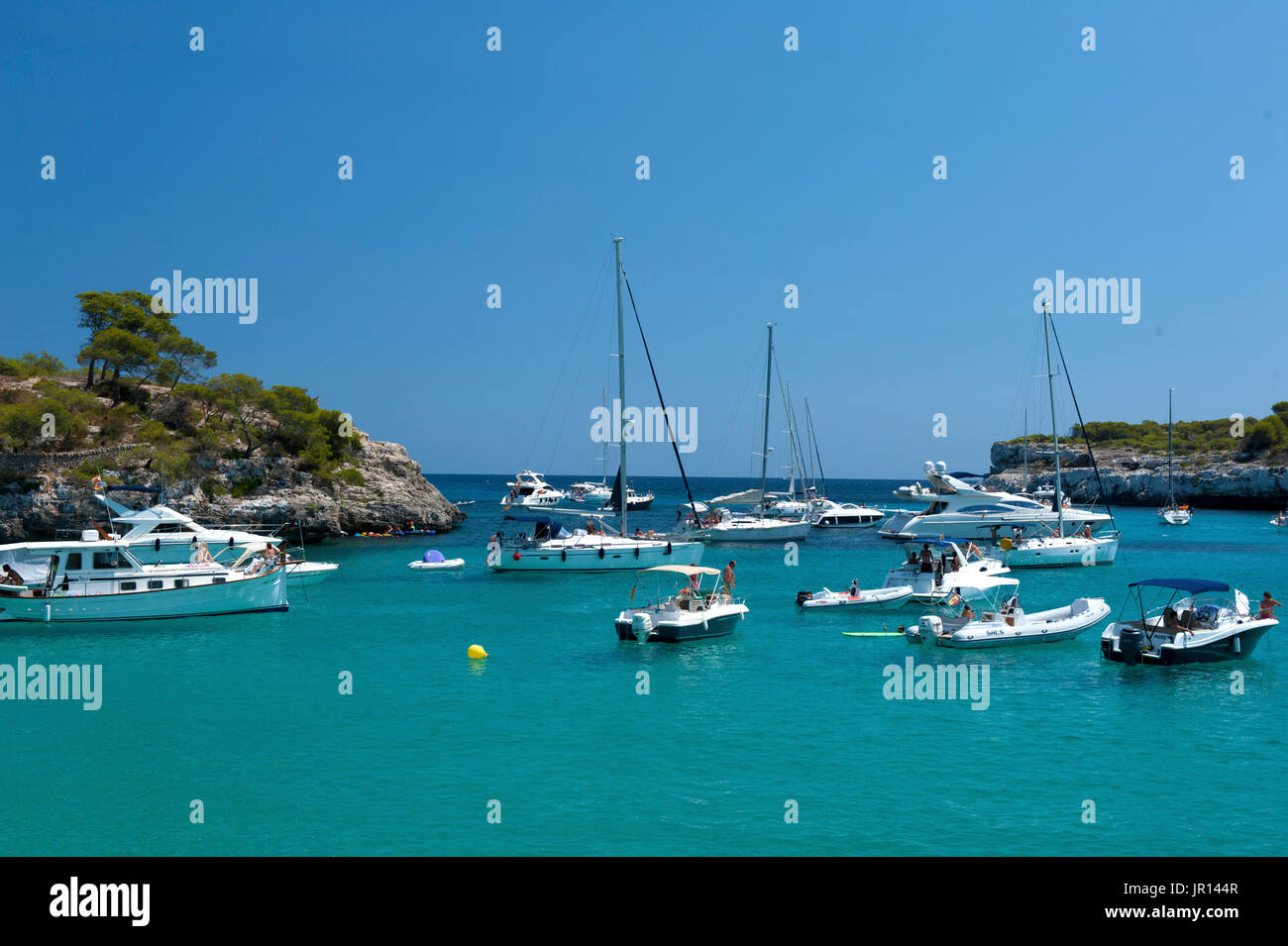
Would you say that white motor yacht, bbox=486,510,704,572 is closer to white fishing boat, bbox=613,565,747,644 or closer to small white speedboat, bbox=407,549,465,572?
small white speedboat, bbox=407,549,465,572

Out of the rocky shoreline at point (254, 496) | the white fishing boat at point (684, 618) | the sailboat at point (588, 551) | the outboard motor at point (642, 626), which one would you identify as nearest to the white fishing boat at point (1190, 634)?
the white fishing boat at point (684, 618)

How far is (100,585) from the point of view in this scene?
38438 millimetres

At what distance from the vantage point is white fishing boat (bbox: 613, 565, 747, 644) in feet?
111

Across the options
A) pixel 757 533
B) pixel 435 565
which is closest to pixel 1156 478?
pixel 757 533

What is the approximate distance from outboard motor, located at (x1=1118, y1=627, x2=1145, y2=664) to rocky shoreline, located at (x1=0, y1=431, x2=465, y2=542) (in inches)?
1911

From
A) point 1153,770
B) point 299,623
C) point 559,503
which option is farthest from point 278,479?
point 1153,770

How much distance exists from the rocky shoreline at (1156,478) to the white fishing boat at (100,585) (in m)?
101

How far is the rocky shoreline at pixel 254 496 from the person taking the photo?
227ft

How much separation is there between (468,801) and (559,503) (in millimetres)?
122782

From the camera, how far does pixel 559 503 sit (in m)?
141

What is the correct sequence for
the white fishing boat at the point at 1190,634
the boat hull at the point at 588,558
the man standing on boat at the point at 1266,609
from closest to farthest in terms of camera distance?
the white fishing boat at the point at 1190,634
the man standing on boat at the point at 1266,609
the boat hull at the point at 588,558

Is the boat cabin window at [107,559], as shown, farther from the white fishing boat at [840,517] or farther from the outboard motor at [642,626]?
the white fishing boat at [840,517]

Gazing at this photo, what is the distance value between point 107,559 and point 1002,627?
1425 inches

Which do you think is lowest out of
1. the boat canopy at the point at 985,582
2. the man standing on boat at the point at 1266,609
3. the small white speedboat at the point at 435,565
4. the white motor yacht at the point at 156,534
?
the small white speedboat at the point at 435,565
